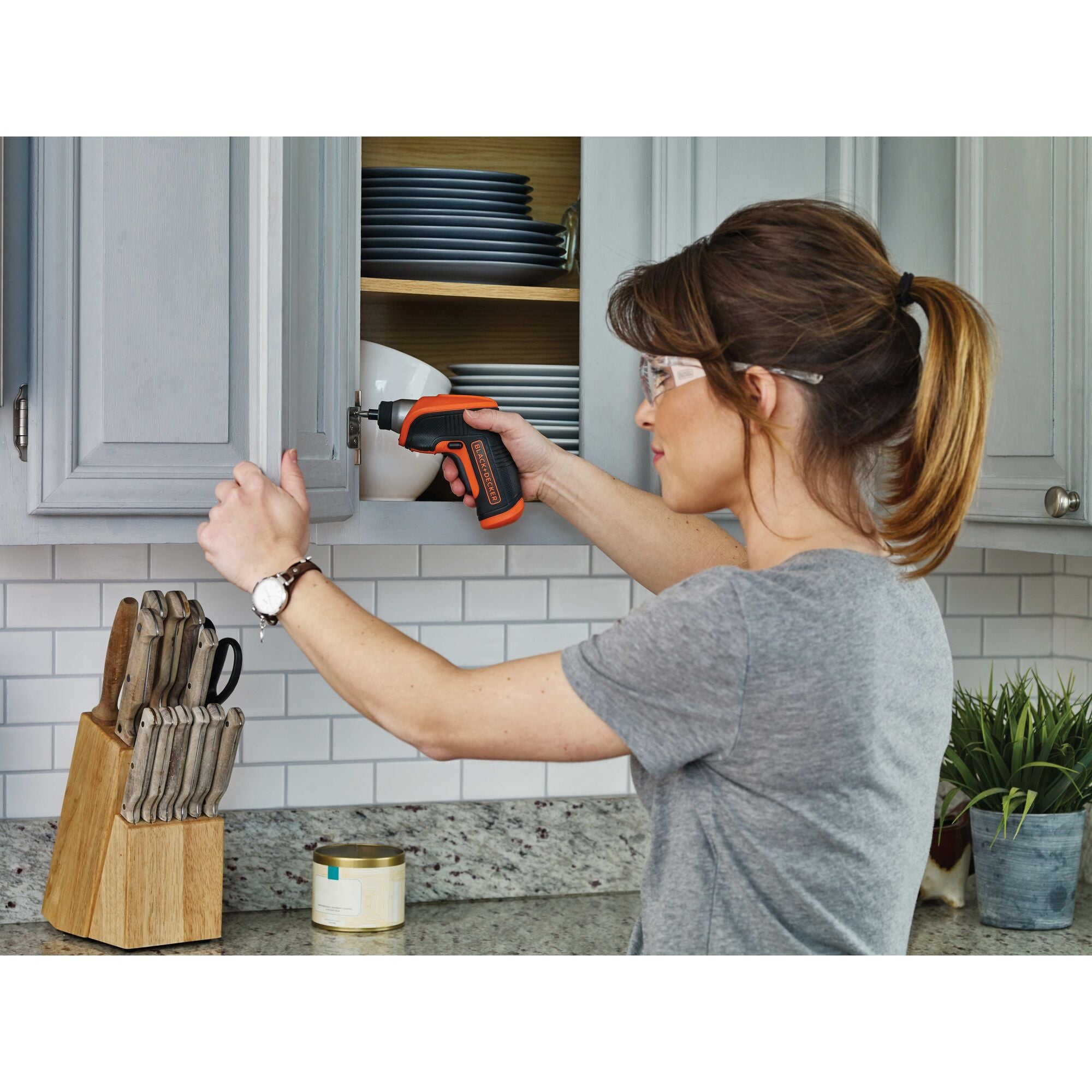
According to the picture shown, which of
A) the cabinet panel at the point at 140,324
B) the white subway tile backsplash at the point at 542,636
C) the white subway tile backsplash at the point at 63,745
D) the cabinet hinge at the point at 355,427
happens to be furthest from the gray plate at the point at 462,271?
the white subway tile backsplash at the point at 63,745

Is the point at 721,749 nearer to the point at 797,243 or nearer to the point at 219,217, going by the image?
the point at 797,243

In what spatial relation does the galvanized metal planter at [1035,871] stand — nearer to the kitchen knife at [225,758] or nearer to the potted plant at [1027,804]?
the potted plant at [1027,804]

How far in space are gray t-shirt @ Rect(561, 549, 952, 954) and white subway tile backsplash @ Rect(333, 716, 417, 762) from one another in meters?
0.94

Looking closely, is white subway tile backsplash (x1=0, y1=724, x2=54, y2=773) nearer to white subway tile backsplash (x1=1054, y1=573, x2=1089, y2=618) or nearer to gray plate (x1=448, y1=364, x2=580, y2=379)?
gray plate (x1=448, y1=364, x2=580, y2=379)

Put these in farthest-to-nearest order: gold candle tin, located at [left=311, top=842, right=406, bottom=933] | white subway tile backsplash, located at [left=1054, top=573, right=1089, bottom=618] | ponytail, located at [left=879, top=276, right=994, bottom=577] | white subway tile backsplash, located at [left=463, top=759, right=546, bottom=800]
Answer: white subway tile backsplash, located at [left=1054, top=573, right=1089, bottom=618], white subway tile backsplash, located at [left=463, top=759, right=546, bottom=800], gold candle tin, located at [left=311, top=842, right=406, bottom=933], ponytail, located at [left=879, top=276, right=994, bottom=577]

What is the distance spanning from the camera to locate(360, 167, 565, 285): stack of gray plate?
1.67 metres

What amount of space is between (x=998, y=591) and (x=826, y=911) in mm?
1399

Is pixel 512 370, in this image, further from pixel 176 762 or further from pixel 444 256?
pixel 176 762

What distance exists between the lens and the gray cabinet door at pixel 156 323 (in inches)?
52.6

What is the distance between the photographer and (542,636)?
83.2 inches

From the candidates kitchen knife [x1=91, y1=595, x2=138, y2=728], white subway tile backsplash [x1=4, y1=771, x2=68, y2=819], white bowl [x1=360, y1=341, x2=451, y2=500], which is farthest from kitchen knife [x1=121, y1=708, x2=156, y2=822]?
white bowl [x1=360, y1=341, x2=451, y2=500]

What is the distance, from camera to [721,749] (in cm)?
104
